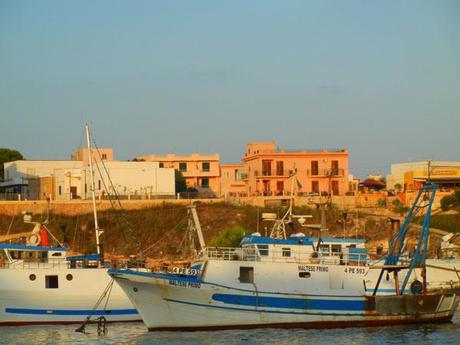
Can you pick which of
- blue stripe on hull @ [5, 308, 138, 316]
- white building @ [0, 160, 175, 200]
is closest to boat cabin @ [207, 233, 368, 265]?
blue stripe on hull @ [5, 308, 138, 316]

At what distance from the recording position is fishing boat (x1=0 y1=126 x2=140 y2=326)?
46.9 metres

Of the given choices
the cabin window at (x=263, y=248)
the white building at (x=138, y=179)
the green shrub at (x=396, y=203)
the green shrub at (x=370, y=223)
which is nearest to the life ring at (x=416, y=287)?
the cabin window at (x=263, y=248)

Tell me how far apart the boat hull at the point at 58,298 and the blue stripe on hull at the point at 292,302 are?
7595 millimetres

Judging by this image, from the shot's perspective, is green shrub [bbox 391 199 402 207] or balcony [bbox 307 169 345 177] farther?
balcony [bbox 307 169 345 177]

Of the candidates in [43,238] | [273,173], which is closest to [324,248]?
[43,238]

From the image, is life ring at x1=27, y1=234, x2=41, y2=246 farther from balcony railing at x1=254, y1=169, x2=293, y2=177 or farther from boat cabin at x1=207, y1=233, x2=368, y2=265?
balcony railing at x1=254, y1=169, x2=293, y2=177

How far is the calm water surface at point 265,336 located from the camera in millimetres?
39125

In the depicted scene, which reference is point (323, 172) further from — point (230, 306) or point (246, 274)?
point (230, 306)

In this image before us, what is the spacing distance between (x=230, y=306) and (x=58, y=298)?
9.65m

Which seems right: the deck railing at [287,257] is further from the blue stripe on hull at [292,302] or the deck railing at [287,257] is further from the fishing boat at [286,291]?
the blue stripe on hull at [292,302]

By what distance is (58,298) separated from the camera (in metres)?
47.2

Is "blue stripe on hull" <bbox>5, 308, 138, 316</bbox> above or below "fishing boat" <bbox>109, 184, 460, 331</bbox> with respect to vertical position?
below

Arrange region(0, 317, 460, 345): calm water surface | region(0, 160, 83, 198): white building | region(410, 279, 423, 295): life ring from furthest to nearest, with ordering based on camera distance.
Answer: region(0, 160, 83, 198): white building, region(410, 279, 423, 295): life ring, region(0, 317, 460, 345): calm water surface

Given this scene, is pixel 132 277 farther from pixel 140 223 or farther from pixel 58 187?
pixel 58 187
